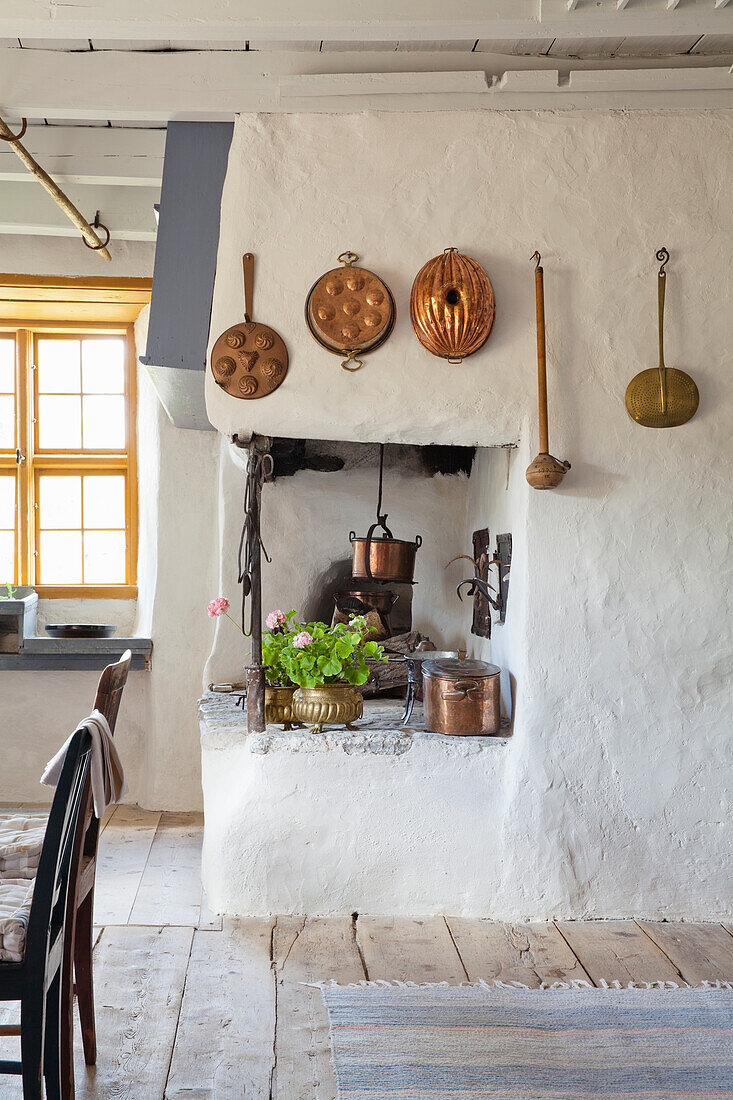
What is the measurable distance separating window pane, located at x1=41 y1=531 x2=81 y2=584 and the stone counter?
8.00 ft

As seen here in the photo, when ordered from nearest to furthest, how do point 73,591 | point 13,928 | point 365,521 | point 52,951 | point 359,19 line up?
point 13,928 → point 52,951 → point 359,19 → point 365,521 → point 73,591

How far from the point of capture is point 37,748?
180 inches

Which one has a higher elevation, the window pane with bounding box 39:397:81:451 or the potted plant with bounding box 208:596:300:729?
the window pane with bounding box 39:397:81:451

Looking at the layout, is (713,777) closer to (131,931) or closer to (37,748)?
(131,931)

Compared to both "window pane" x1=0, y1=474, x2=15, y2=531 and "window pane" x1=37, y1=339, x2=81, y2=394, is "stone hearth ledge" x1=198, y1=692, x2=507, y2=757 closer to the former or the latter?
"window pane" x1=0, y1=474, x2=15, y2=531

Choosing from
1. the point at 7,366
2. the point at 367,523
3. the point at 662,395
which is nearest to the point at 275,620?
the point at 367,523

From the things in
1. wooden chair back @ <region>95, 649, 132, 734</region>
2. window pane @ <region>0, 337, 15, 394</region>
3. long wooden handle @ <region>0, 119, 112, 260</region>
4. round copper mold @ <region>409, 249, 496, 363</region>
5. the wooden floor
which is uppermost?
long wooden handle @ <region>0, 119, 112, 260</region>

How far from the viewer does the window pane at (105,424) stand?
16.6ft

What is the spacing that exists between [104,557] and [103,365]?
107 cm

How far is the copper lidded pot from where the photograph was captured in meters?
Answer: 3.01

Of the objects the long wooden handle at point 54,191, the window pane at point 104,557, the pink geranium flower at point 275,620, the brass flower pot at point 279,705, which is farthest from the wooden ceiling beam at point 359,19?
the window pane at point 104,557

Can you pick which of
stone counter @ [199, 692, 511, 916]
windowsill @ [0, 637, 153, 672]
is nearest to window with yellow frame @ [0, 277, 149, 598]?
windowsill @ [0, 637, 153, 672]

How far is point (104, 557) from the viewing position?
5059mm

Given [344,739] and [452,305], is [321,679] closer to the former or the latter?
[344,739]
